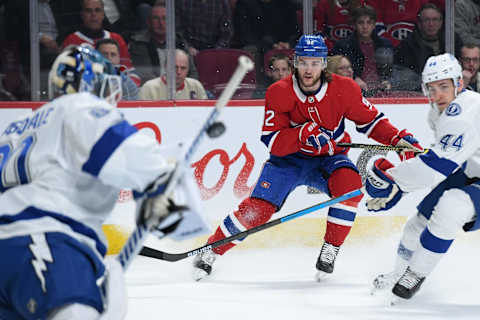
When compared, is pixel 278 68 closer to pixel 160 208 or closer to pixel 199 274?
pixel 199 274

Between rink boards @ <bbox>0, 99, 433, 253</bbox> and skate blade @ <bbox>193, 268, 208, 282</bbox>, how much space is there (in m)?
0.55

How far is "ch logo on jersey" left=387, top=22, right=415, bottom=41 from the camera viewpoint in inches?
179

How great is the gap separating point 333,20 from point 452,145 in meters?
1.75

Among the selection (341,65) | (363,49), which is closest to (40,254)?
(341,65)

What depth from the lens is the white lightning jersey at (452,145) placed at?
2.85 metres

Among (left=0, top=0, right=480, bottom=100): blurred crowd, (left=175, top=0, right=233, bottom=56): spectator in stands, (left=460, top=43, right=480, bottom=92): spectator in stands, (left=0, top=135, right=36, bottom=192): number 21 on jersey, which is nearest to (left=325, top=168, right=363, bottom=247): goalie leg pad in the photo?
(left=0, top=0, right=480, bottom=100): blurred crowd

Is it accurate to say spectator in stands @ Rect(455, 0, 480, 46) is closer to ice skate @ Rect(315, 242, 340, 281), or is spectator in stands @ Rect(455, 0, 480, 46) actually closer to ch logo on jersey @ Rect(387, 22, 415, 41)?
ch logo on jersey @ Rect(387, 22, 415, 41)

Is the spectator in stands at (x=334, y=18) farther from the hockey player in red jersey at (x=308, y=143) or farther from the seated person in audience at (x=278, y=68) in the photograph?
the hockey player in red jersey at (x=308, y=143)

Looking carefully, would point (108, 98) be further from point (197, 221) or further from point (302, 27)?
point (302, 27)

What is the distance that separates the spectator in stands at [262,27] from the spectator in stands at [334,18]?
0.14m

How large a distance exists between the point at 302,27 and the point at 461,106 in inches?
65.4

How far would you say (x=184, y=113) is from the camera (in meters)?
4.14

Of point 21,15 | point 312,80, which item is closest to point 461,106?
point 312,80

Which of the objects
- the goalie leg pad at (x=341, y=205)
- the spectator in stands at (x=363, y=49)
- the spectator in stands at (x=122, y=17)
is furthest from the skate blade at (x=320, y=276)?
the spectator in stands at (x=122, y=17)
